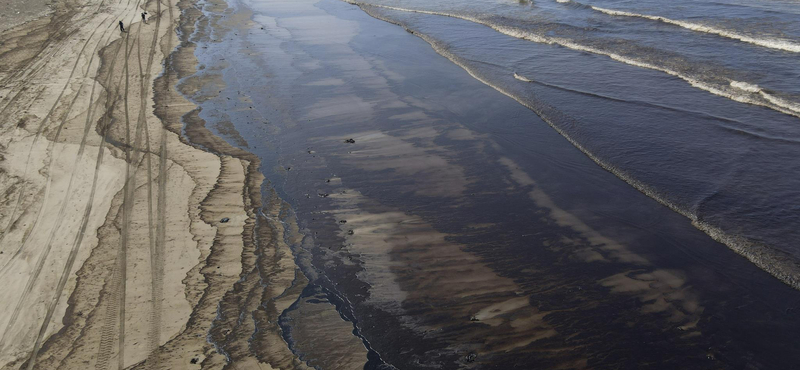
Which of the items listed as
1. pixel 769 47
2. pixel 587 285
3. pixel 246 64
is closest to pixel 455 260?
pixel 587 285

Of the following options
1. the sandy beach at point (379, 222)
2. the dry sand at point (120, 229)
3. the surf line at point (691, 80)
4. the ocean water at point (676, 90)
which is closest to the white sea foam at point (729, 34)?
the ocean water at point (676, 90)

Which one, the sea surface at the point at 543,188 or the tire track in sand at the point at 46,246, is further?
the tire track in sand at the point at 46,246

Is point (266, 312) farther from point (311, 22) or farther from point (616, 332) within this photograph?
point (311, 22)

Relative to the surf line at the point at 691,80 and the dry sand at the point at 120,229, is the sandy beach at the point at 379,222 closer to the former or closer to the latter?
the dry sand at the point at 120,229

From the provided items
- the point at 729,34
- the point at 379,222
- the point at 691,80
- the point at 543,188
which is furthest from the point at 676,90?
the point at 379,222

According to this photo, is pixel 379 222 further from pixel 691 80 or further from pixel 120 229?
pixel 691 80

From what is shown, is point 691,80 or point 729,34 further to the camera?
point 729,34

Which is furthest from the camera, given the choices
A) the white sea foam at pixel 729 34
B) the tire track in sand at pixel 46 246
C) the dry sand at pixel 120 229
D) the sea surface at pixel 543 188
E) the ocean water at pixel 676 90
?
the white sea foam at pixel 729 34
